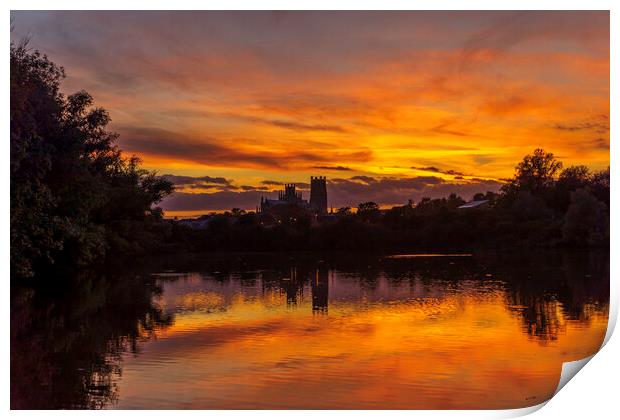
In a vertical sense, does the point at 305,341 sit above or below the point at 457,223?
below

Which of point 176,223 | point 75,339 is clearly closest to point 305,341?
point 75,339

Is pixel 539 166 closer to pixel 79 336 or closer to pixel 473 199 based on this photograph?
pixel 473 199

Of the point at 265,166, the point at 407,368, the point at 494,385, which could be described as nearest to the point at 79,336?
the point at 407,368

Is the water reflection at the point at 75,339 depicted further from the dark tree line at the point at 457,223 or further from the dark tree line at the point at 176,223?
the dark tree line at the point at 457,223

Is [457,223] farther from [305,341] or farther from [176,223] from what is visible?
[305,341]

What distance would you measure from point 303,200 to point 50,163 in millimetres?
7314

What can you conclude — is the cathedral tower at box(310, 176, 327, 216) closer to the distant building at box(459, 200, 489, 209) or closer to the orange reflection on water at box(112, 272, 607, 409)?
the orange reflection on water at box(112, 272, 607, 409)

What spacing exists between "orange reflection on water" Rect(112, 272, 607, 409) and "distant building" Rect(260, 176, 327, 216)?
295cm

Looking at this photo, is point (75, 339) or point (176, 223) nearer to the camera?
point (75, 339)

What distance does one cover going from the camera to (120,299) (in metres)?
15.1

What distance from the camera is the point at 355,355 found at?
8.98m

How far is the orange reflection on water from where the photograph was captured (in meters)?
7.30
